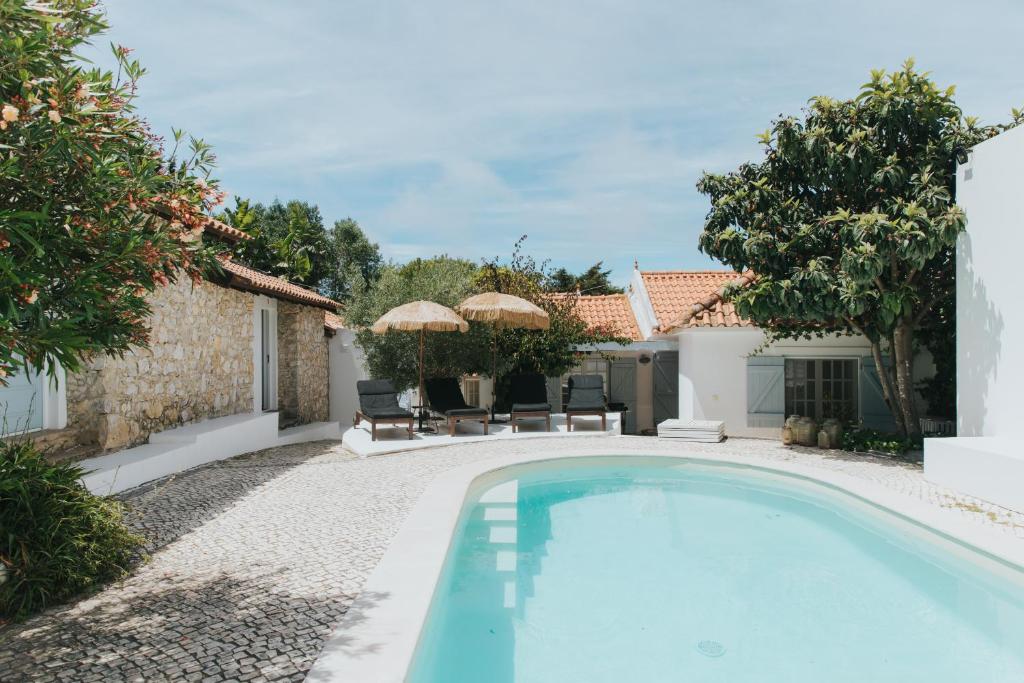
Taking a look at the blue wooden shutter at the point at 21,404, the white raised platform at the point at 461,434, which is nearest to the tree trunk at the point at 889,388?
the white raised platform at the point at 461,434

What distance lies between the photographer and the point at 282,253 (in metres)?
30.7

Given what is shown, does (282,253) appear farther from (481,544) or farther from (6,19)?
(6,19)

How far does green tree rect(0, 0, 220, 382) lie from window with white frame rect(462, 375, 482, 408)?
15.8 m

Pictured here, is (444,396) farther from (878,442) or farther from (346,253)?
(346,253)

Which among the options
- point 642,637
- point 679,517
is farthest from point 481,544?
point 679,517

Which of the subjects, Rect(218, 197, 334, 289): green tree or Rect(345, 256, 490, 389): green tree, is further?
Rect(218, 197, 334, 289): green tree

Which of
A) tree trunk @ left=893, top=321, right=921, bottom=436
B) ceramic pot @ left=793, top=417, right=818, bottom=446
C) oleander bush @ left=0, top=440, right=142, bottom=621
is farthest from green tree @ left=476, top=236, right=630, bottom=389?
oleander bush @ left=0, top=440, right=142, bottom=621

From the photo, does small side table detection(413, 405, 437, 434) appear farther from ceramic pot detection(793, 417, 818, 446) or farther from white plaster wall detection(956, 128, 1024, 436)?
white plaster wall detection(956, 128, 1024, 436)

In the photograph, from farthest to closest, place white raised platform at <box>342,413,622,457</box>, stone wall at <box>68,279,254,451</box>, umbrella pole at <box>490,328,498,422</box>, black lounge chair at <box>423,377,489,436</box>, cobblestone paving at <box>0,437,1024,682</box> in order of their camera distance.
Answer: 1. umbrella pole at <box>490,328,498,422</box>
2. black lounge chair at <box>423,377,489,436</box>
3. white raised platform at <box>342,413,622,457</box>
4. stone wall at <box>68,279,254,451</box>
5. cobblestone paving at <box>0,437,1024,682</box>

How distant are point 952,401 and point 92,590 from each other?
50.6ft

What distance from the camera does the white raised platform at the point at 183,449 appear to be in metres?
8.14

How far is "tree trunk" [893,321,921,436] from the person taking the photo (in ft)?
41.8

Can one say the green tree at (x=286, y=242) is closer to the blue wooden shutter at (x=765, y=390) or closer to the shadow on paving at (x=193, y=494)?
the shadow on paving at (x=193, y=494)

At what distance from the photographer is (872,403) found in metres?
15.1
